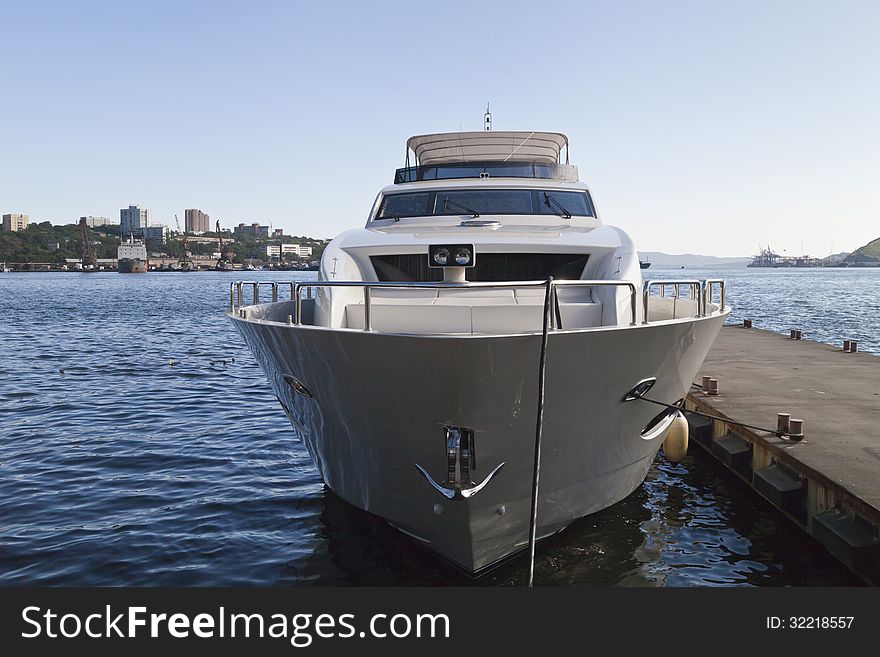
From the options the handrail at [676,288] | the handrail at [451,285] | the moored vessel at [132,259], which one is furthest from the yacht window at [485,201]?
the moored vessel at [132,259]

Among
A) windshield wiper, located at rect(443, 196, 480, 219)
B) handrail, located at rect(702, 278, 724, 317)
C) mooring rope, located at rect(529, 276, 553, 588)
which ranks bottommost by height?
mooring rope, located at rect(529, 276, 553, 588)

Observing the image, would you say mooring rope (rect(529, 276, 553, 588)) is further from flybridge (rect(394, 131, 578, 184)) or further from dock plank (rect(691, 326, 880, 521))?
flybridge (rect(394, 131, 578, 184))

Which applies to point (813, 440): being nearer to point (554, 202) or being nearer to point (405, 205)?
point (554, 202)

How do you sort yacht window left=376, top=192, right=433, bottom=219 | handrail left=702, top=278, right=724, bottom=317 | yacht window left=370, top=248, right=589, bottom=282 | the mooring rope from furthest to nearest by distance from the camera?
yacht window left=376, top=192, right=433, bottom=219 < handrail left=702, top=278, right=724, bottom=317 < yacht window left=370, top=248, right=589, bottom=282 < the mooring rope

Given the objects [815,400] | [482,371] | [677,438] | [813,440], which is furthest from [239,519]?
[815,400]

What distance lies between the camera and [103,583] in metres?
6.94

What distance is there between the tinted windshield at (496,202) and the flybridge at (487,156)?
1.23 metres

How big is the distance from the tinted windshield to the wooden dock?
348cm

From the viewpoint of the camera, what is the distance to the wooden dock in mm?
6672

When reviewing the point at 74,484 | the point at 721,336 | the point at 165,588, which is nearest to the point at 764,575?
the point at 165,588

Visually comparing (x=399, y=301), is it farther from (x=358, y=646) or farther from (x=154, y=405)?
(x=154, y=405)

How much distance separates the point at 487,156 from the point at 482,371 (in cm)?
655

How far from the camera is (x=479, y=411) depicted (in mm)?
5449

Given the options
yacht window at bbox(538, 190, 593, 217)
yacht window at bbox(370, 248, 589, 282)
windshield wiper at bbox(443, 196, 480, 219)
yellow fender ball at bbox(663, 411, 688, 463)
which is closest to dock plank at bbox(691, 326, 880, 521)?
yellow fender ball at bbox(663, 411, 688, 463)
